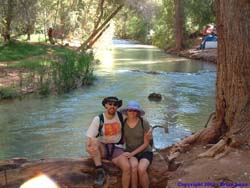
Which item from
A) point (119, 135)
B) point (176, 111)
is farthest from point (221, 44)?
point (176, 111)

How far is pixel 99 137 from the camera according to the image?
5648 mm

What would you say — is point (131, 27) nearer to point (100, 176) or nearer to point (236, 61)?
point (236, 61)

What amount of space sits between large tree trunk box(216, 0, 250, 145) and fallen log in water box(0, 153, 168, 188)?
4.44ft

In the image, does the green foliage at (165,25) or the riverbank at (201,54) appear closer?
the riverbank at (201,54)

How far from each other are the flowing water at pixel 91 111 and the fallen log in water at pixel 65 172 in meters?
2.74

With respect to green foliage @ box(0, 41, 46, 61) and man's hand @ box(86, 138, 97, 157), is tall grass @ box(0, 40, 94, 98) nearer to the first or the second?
green foliage @ box(0, 41, 46, 61)

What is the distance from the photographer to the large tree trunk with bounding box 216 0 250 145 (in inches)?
256

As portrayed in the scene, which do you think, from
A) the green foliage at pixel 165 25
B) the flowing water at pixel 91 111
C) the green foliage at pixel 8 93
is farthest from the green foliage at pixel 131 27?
the green foliage at pixel 8 93

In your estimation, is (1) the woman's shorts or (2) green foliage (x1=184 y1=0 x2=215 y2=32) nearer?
(1) the woman's shorts

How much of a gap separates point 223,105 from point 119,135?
1.99 meters

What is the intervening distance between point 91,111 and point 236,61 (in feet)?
21.5

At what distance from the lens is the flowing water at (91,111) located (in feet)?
30.3

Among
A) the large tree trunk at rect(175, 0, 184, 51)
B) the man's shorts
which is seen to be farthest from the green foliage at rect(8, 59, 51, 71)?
the large tree trunk at rect(175, 0, 184, 51)

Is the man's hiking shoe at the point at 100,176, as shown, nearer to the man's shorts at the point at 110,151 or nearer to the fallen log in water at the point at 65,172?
the fallen log in water at the point at 65,172
